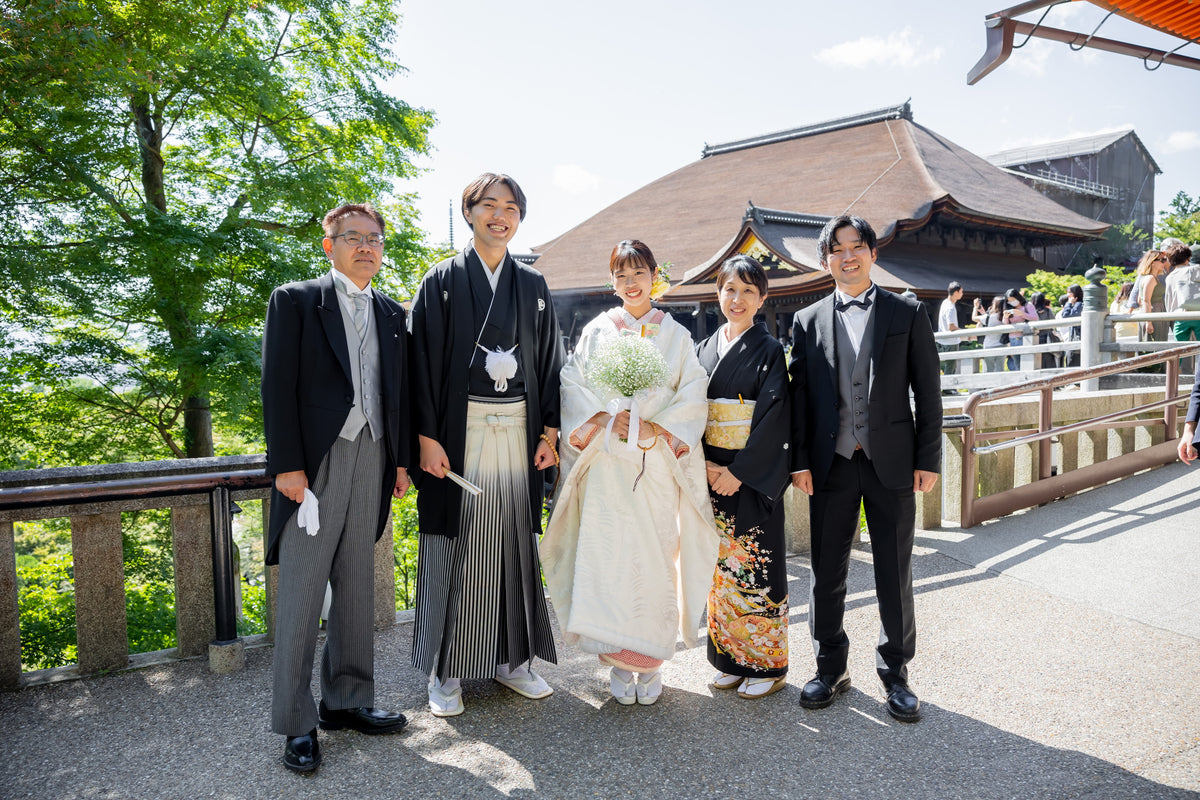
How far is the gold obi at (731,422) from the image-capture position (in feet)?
9.75

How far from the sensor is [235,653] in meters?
3.16

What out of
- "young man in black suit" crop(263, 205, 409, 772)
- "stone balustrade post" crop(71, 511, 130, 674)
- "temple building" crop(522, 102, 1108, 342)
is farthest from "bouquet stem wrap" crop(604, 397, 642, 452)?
"temple building" crop(522, 102, 1108, 342)

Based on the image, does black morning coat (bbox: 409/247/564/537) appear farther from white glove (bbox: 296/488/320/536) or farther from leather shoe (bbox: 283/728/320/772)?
leather shoe (bbox: 283/728/320/772)

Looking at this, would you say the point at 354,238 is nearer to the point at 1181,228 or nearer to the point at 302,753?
the point at 302,753

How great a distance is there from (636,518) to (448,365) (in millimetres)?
932

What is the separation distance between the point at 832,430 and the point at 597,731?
1.41 meters

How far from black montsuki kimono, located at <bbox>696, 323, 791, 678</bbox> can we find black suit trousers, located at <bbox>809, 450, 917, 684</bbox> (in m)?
0.15

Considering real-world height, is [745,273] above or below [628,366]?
above

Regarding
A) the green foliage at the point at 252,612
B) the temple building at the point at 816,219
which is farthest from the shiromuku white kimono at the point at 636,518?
the temple building at the point at 816,219

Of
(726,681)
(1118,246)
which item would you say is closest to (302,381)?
(726,681)

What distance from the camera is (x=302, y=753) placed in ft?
7.98

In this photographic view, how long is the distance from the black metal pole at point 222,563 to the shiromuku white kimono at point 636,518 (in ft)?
4.40

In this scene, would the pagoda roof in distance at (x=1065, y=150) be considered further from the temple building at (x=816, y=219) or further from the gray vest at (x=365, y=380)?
the gray vest at (x=365, y=380)

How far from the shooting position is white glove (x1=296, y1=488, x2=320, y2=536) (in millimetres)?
2525
